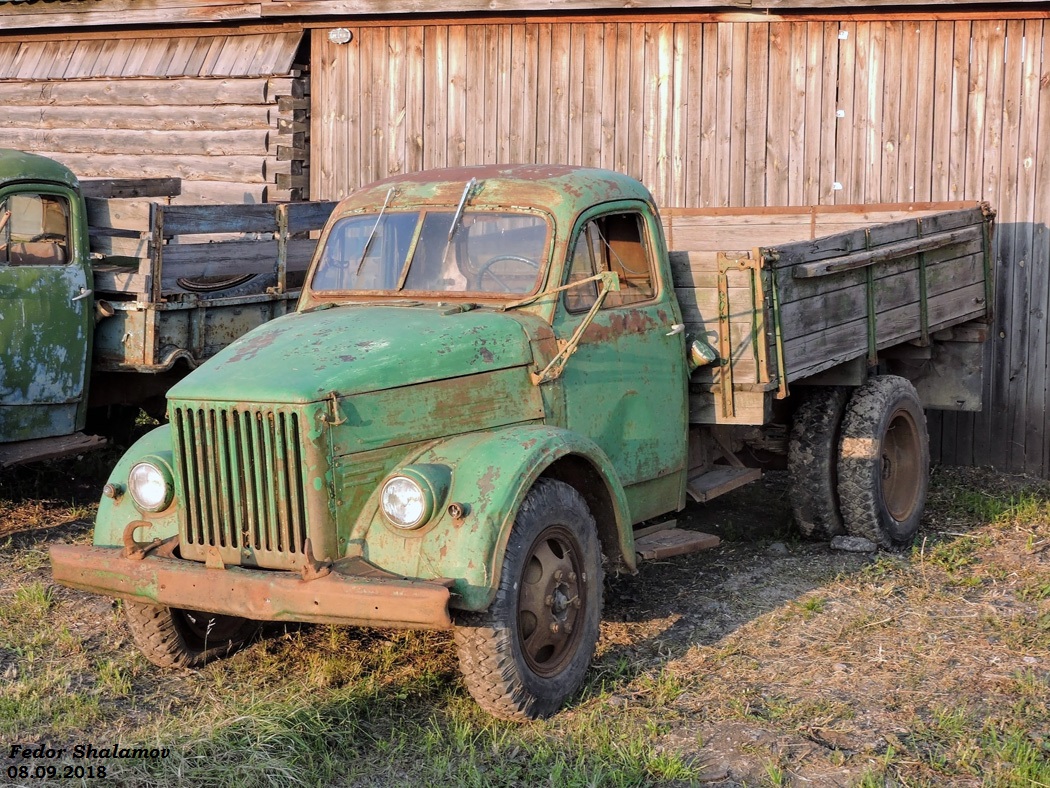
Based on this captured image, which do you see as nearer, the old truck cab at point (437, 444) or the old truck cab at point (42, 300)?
the old truck cab at point (437, 444)

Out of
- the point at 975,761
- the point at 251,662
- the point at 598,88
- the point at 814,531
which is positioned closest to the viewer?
the point at 975,761

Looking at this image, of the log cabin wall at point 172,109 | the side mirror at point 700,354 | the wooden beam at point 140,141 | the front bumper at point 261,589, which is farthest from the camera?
the wooden beam at point 140,141

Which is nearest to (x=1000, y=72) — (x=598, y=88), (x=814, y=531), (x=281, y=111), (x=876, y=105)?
(x=876, y=105)

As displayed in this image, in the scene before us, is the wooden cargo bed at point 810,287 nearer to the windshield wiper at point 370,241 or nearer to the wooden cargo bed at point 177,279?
the windshield wiper at point 370,241

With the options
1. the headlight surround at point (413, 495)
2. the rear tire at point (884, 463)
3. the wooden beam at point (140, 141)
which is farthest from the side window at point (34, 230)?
the rear tire at point (884, 463)

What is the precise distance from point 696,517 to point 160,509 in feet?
12.6

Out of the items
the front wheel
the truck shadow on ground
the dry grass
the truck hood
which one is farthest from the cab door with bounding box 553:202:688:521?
the dry grass

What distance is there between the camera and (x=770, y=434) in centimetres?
689

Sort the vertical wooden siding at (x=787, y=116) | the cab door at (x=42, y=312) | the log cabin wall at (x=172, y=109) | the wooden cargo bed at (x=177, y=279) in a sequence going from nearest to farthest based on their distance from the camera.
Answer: the cab door at (x=42, y=312) < the wooden cargo bed at (x=177, y=279) < the vertical wooden siding at (x=787, y=116) < the log cabin wall at (x=172, y=109)

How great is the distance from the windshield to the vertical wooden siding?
13.3 feet

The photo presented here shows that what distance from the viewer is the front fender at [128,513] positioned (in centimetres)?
471

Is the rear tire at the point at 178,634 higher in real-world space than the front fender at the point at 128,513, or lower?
lower

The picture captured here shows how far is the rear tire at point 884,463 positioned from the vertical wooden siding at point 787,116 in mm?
1715

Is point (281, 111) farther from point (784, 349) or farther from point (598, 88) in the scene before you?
point (784, 349)
